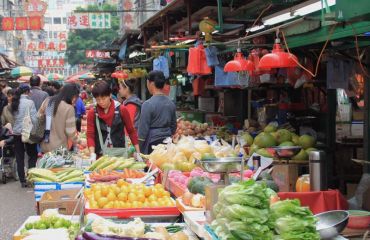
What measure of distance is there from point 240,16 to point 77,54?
66.6m

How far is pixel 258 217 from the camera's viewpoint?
123 inches

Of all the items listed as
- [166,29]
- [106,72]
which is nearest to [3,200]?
[166,29]

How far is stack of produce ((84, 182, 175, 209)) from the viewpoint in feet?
16.0

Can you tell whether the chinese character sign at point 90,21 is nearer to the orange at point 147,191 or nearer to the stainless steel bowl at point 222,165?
the orange at point 147,191

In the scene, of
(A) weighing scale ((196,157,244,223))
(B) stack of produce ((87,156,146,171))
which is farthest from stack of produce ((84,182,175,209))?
(B) stack of produce ((87,156,146,171))

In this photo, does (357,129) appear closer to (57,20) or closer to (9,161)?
(9,161)

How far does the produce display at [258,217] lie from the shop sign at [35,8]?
26.7 meters

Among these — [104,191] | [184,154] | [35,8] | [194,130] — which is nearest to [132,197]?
[104,191]

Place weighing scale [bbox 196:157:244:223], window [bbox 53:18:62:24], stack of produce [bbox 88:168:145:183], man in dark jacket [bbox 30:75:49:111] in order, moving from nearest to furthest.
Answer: weighing scale [bbox 196:157:244:223] < stack of produce [bbox 88:168:145:183] < man in dark jacket [bbox 30:75:49:111] < window [bbox 53:18:62:24]

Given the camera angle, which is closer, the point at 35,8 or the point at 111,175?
the point at 111,175

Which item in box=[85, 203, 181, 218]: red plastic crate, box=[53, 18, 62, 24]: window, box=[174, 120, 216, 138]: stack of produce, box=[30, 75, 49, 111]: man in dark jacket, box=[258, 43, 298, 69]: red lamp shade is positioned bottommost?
box=[85, 203, 181, 218]: red plastic crate

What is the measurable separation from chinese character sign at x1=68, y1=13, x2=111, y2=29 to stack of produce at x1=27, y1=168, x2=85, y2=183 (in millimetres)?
20825

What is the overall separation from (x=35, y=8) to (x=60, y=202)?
24776 mm

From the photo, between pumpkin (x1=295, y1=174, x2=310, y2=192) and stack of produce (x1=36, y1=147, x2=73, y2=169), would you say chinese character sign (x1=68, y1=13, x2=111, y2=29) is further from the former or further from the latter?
pumpkin (x1=295, y1=174, x2=310, y2=192)
